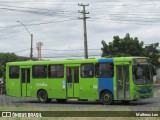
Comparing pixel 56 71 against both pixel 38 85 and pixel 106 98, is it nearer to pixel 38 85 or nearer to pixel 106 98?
pixel 38 85

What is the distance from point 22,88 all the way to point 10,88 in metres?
1.15

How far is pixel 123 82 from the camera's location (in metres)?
24.2

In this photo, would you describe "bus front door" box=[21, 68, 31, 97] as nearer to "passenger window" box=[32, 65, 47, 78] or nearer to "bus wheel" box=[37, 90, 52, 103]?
"passenger window" box=[32, 65, 47, 78]

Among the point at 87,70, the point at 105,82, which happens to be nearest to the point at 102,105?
the point at 105,82

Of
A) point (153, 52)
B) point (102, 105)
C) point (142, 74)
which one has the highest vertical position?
point (153, 52)

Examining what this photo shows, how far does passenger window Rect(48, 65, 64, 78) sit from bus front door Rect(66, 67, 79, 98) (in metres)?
0.50

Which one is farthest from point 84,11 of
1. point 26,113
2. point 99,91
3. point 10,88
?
point 26,113

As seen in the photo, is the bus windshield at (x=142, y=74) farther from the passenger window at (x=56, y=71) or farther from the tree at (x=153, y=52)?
the tree at (x=153, y=52)

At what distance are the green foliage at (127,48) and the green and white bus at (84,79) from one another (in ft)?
119

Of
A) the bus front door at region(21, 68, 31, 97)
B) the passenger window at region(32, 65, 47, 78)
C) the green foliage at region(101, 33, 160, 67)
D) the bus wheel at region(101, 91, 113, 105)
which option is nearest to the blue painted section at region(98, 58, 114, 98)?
the bus wheel at region(101, 91, 113, 105)

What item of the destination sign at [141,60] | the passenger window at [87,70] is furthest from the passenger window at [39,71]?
the destination sign at [141,60]

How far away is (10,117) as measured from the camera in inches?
519

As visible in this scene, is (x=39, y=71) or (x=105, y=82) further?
(x=39, y=71)

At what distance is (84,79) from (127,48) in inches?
1562
